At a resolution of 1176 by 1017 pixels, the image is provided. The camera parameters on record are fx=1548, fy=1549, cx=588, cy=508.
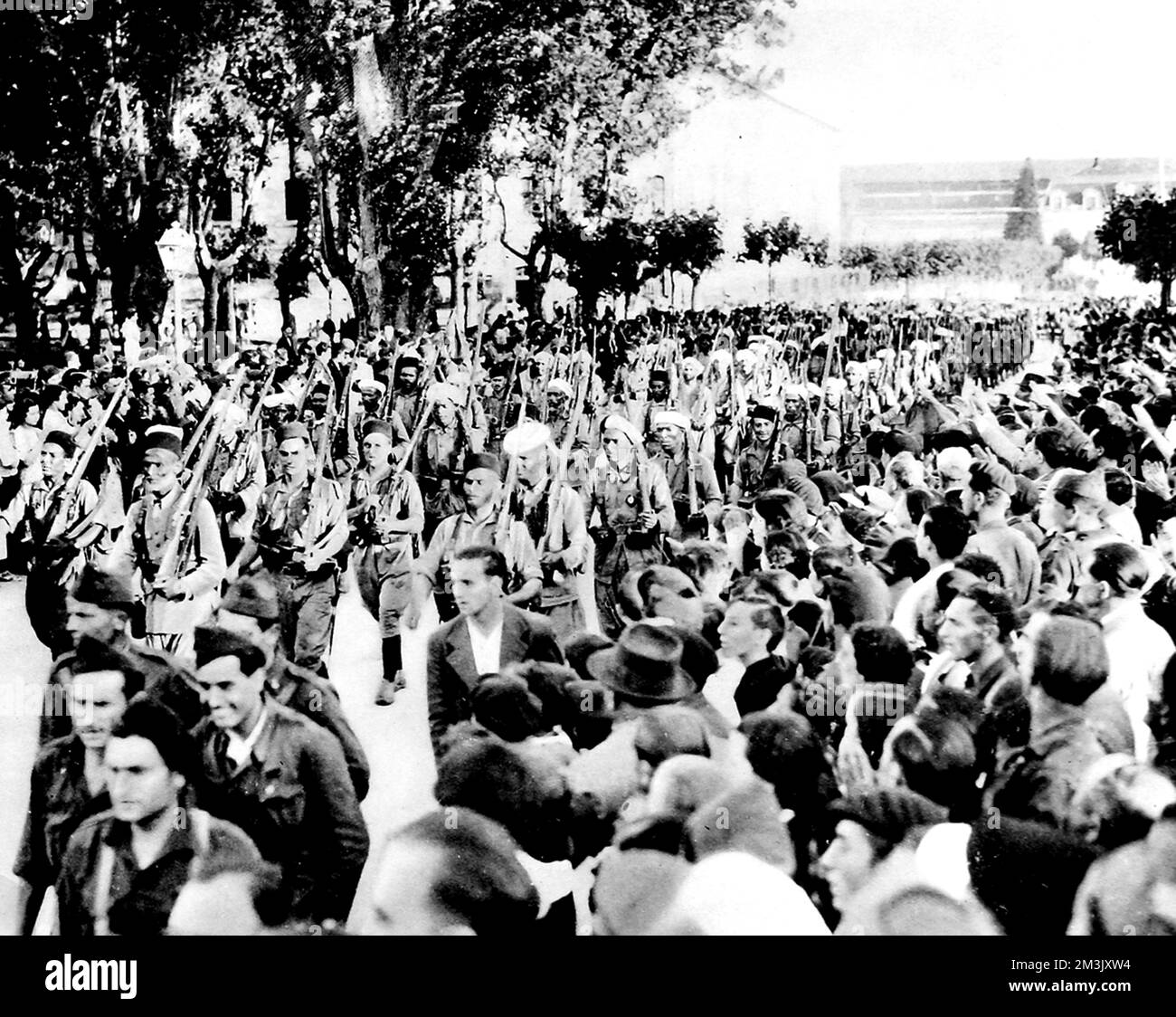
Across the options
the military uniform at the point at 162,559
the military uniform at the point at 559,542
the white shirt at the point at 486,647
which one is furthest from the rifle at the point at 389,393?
the white shirt at the point at 486,647

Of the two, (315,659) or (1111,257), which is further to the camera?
(1111,257)

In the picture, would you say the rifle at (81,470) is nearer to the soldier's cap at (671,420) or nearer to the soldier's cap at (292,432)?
the soldier's cap at (292,432)

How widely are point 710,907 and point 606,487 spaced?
5.02ft

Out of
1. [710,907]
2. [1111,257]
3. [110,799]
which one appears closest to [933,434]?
[1111,257]

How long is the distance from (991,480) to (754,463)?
0.81 metres

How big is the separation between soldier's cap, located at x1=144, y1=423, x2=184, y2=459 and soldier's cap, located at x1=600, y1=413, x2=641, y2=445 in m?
1.40

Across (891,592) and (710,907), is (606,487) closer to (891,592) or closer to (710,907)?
(891,592)

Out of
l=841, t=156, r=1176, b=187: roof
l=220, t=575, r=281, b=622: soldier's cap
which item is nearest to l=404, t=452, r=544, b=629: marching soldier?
l=220, t=575, r=281, b=622: soldier's cap

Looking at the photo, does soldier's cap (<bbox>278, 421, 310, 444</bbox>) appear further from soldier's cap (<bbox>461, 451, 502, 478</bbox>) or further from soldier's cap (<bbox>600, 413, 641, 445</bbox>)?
soldier's cap (<bbox>600, 413, 641, 445</bbox>)

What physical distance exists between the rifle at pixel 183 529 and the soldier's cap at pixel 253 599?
7.6 inches

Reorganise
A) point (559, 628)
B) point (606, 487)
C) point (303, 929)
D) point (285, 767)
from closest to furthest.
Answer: point (285, 767)
point (303, 929)
point (559, 628)
point (606, 487)

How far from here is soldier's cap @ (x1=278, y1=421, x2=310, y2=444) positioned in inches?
204

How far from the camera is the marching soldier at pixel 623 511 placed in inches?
195

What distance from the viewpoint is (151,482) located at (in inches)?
196
